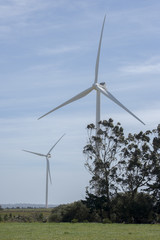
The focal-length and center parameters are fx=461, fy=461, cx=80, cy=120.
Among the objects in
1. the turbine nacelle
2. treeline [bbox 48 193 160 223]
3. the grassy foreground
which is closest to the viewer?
the grassy foreground

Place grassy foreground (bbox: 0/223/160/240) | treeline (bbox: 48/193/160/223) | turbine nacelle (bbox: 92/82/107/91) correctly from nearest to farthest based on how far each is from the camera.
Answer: grassy foreground (bbox: 0/223/160/240)
treeline (bbox: 48/193/160/223)
turbine nacelle (bbox: 92/82/107/91)

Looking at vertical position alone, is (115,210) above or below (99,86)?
below

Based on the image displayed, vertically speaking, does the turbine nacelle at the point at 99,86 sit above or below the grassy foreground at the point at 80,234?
above

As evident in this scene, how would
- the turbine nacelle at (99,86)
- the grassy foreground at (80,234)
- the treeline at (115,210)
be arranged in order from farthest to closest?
1. the turbine nacelle at (99,86)
2. the treeline at (115,210)
3. the grassy foreground at (80,234)

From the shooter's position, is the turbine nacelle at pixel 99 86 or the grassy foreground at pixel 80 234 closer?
the grassy foreground at pixel 80 234

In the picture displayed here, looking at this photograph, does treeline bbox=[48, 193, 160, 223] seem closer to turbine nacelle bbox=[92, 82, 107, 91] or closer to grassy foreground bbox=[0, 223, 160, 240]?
turbine nacelle bbox=[92, 82, 107, 91]

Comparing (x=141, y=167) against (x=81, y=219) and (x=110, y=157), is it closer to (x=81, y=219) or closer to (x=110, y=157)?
(x=110, y=157)

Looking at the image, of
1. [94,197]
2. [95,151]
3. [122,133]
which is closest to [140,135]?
[122,133]

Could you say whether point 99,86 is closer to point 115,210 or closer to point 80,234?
point 115,210

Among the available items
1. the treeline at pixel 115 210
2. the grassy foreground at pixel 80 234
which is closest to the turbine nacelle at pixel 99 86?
the treeline at pixel 115 210

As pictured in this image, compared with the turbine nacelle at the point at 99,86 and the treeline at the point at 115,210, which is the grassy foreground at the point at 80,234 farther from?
the turbine nacelle at the point at 99,86

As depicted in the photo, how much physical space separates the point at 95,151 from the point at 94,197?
19.4 ft

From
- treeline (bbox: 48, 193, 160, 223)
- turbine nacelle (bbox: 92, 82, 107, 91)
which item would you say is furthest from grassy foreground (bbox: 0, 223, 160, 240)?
turbine nacelle (bbox: 92, 82, 107, 91)

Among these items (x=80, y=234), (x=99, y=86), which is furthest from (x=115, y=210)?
(x=80, y=234)
